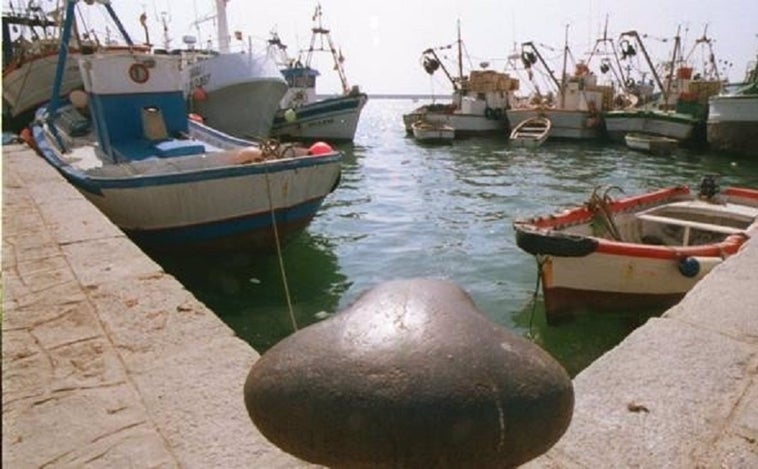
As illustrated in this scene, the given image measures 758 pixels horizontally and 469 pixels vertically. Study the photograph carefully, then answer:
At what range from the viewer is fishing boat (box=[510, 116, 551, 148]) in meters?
27.4

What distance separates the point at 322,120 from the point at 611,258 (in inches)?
960

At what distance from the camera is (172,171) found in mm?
7703

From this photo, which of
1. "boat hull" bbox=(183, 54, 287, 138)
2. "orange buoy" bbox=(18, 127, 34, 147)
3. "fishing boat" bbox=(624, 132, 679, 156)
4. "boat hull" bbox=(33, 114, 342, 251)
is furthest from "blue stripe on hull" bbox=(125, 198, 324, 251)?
"fishing boat" bbox=(624, 132, 679, 156)

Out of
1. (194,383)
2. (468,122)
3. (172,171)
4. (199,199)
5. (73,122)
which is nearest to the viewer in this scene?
(194,383)

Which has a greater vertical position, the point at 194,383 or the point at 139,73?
the point at 139,73

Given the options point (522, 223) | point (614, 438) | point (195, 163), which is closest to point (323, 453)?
point (614, 438)

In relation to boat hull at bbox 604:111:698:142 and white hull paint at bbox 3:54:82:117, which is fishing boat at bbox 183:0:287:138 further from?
boat hull at bbox 604:111:698:142

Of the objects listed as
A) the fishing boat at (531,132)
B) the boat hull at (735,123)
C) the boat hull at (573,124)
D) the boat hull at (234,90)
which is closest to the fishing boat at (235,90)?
the boat hull at (234,90)

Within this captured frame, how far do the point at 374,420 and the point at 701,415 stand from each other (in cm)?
197

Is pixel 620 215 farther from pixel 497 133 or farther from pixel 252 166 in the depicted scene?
pixel 497 133

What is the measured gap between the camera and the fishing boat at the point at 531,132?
27.4 meters

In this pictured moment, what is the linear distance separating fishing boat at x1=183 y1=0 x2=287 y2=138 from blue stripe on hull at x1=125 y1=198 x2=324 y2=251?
37.3 ft

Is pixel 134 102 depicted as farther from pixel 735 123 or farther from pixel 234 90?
pixel 735 123

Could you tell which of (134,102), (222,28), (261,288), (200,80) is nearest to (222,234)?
(261,288)
